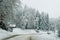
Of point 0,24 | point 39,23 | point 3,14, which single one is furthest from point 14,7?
point 39,23

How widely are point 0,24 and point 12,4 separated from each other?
2784 millimetres

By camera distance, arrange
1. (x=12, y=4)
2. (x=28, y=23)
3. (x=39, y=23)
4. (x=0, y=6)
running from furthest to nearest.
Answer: (x=39, y=23) < (x=28, y=23) < (x=12, y=4) < (x=0, y=6)

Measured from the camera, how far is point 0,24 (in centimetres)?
1542

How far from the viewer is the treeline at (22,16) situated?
1408cm

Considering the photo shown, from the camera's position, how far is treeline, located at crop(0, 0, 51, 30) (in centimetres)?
1408

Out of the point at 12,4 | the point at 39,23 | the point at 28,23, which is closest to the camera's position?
the point at 12,4

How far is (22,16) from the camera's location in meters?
31.6

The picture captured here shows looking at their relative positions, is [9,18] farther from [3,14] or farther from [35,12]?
[35,12]

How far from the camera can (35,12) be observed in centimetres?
3891

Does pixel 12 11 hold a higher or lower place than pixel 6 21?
higher

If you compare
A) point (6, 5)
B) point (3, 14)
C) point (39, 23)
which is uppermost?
point (6, 5)

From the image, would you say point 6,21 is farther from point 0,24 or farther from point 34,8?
point 34,8

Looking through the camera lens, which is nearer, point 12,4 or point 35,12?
point 12,4

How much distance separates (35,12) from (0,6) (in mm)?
25706
